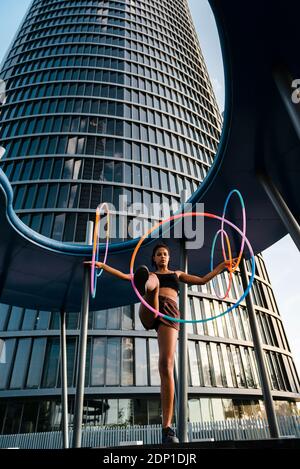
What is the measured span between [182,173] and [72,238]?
63.6ft

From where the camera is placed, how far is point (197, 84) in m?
62.0

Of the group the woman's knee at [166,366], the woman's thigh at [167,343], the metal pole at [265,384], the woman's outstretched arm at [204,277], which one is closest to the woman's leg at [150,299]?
the woman's thigh at [167,343]

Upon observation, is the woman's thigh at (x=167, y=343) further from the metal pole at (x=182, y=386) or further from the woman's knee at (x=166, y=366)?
the metal pole at (x=182, y=386)

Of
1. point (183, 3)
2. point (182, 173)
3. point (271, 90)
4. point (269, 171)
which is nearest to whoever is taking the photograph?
point (271, 90)

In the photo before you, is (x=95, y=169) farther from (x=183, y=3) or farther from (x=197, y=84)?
(x=183, y=3)

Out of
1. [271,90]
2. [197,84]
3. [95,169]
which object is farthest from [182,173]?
[271,90]

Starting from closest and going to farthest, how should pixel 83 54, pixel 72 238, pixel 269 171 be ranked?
pixel 269 171
pixel 72 238
pixel 83 54

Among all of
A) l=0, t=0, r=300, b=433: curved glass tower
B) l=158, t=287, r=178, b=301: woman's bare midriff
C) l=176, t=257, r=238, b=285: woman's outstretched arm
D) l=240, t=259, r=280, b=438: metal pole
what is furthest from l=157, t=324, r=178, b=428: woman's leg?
l=0, t=0, r=300, b=433: curved glass tower

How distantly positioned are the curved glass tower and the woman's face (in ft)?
86.2

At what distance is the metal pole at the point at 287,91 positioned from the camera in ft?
18.4

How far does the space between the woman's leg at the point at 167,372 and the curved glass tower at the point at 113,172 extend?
25989 mm

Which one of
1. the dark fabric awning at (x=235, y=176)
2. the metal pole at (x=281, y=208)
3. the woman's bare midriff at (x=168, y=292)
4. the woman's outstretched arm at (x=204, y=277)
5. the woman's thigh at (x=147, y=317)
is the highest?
the dark fabric awning at (x=235, y=176)

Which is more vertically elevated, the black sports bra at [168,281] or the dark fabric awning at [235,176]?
the dark fabric awning at [235,176]
